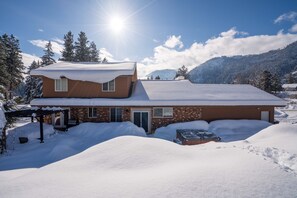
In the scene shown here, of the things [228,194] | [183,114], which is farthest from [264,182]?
[183,114]

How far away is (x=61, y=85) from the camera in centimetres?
1769

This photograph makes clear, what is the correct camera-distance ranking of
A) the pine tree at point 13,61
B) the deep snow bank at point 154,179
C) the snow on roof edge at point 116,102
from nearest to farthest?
the deep snow bank at point 154,179 → the snow on roof edge at point 116,102 → the pine tree at point 13,61

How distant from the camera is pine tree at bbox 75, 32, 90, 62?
39.2 metres

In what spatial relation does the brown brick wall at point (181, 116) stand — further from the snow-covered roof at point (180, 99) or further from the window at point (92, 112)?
the window at point (92, 112)

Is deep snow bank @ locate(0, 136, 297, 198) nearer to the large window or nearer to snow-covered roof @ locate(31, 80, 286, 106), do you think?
snow-covered roof @ locate(31, 80, 286, 106)

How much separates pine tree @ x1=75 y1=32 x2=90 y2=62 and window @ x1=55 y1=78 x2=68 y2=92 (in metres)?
22.9

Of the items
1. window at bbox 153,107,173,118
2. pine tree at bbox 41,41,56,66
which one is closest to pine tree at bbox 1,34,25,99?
pine tree at bbox 41,41,56,66

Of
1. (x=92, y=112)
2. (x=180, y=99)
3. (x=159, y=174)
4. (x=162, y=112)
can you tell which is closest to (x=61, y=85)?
(x=92, y=112)

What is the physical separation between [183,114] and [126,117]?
471cm

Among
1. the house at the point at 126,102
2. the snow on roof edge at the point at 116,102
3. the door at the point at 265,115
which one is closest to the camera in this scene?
the snow on roof edge at the point at 116,102

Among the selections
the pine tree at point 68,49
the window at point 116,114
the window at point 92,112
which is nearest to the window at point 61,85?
the window at point 92,112

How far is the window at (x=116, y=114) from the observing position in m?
17.0

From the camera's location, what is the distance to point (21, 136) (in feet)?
43.6

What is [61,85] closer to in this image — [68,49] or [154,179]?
[154,179]
